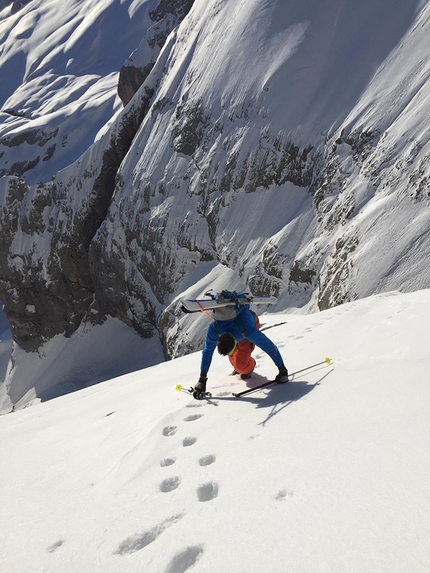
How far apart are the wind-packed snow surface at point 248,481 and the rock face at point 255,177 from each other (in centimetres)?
894

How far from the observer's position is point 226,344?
5.10 m

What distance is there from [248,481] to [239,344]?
106 inches

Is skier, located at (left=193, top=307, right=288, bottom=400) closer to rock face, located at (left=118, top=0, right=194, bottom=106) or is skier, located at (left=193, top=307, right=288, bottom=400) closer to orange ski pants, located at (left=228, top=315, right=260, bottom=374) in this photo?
orange ski pants, located at (left=228, top=315, right=260, bottom=374)

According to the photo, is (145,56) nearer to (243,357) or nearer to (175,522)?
(243,357)

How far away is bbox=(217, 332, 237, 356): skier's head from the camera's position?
5094mm

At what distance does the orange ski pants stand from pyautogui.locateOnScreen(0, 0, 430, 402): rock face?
798 cm

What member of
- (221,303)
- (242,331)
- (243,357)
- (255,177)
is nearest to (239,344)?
(243,357)

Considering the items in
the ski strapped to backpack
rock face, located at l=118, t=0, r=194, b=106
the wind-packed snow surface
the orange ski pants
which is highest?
rock face, located at l=118, t=0, r=194, b=106

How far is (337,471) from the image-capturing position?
2.75 meters

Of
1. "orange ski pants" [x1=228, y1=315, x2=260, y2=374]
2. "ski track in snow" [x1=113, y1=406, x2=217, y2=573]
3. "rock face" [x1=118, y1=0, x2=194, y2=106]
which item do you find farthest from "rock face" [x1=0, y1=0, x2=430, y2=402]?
"rock face" [x1=118, y1=0, x2=194, y2=106]

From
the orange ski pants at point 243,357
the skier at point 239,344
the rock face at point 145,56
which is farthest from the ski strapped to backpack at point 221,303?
the rock face at point 145,56

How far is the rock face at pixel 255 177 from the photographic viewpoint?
593 inches

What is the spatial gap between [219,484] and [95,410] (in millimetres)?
3927

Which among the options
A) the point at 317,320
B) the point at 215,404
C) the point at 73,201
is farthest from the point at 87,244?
the point at 215,404
